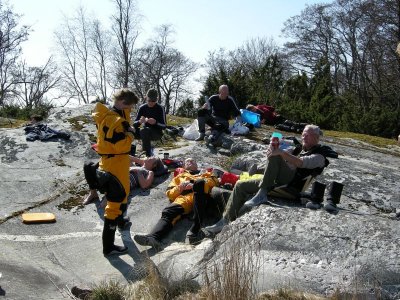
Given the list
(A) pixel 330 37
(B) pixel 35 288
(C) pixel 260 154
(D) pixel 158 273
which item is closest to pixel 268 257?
(D) pixel 158 273

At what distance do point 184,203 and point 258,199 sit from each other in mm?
1054

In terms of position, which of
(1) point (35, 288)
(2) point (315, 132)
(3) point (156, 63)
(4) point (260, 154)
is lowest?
(1) point (35, 288)

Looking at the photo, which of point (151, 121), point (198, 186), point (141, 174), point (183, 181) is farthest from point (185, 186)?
point (151, 121)

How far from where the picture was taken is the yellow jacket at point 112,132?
198 inches

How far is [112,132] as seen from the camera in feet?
16.6

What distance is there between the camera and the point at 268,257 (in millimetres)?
4301

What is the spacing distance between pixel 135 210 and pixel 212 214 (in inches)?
46.7

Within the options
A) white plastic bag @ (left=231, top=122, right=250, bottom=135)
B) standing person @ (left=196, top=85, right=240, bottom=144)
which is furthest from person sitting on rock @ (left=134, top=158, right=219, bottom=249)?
white plastic bag @ (left=231, top=122, right=250, bottom=135)

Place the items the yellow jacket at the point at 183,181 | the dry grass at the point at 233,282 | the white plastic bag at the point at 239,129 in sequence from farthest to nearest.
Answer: the white plastic bag at the point at 239,129
the yellow jacket at the point at 183,181
the dry grass at the point at 233,282

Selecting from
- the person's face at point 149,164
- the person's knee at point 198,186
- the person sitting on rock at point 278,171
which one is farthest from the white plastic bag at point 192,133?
the person sitting on rock at point 278,171

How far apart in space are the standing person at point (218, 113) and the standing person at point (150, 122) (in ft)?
3.79

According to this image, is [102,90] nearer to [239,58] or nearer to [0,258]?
[239,58]

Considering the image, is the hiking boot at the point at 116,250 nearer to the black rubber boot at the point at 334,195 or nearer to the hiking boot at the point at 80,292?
the hiking boot at the point at 80,292

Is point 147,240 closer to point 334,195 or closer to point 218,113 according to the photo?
point 334,195
